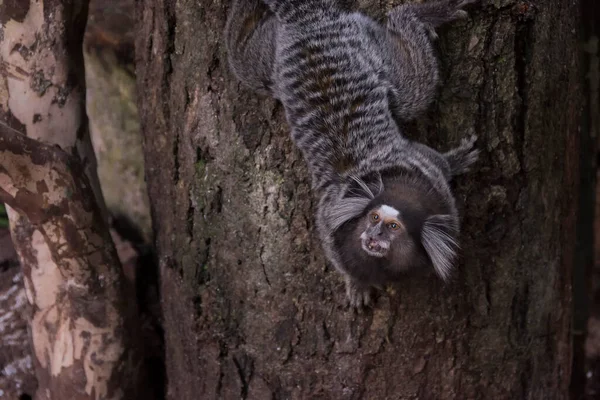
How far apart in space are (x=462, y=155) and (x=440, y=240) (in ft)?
0.81

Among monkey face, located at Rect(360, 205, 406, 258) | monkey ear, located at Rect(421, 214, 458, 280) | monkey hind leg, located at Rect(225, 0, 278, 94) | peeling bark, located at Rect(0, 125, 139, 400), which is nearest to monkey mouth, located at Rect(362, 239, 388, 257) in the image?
monkey face, located at Rect(360, 205, 406, 258)

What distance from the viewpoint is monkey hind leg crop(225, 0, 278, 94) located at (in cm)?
177

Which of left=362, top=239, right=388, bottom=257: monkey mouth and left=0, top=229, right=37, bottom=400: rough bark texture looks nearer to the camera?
left=362, top=239, right=388, bottom=257: monkey mouth

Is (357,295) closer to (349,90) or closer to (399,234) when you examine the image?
(399,234)

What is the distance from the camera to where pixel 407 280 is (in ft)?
5.62

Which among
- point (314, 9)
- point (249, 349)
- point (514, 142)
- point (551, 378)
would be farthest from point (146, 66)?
point (551, 378)

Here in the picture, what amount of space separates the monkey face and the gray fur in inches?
3.4

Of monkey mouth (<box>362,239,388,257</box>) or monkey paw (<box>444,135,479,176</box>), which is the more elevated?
monkey paw (<box>444,135,479,176</box>)

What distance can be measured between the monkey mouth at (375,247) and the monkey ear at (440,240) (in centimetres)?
10

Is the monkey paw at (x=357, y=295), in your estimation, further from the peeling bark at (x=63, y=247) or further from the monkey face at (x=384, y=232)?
the peeling bark at (x=63, y=247)

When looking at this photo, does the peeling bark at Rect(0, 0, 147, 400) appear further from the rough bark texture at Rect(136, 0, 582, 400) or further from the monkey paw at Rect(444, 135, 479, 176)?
the monkey paw at Rect(444, 135, 479, 176)

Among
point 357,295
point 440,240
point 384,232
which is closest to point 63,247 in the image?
point 357,295

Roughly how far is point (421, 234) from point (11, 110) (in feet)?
4.87

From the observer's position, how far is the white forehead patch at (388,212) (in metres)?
1.56
